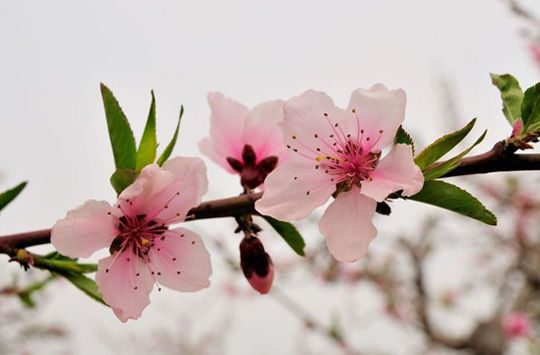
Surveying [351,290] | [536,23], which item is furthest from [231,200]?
[351,290]

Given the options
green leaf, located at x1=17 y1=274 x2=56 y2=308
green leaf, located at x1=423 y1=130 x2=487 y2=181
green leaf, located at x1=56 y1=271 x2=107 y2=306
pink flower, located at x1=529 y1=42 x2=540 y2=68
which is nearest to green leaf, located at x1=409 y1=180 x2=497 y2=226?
green leaf, located at x1=423 y1=130 x2=487 y2=181

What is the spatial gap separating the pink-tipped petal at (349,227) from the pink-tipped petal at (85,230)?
320mm

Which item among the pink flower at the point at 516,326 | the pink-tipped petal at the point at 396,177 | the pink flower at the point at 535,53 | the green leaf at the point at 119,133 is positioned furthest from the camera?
the pink flower at the point at 516,326

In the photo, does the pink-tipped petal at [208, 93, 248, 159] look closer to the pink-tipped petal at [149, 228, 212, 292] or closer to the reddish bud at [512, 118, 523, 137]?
the pink-tipped petal at [149, 228, 212, 292]

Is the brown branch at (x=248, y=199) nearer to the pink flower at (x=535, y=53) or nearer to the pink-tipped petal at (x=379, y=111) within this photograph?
the pink-tipped petal at (x=379, y=111)

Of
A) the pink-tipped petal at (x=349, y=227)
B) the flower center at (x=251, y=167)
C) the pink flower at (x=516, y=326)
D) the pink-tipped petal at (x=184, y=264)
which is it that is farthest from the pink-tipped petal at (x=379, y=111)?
the pink flower at (x=516, y=326)

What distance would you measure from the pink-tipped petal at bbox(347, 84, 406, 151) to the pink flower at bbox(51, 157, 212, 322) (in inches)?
9.9

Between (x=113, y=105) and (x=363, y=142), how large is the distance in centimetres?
39

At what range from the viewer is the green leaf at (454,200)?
0.64m

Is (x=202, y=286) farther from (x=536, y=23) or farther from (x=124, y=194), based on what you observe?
(x=536, y=23)

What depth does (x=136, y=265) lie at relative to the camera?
0.80 m

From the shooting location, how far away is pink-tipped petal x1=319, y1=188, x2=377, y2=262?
71cm

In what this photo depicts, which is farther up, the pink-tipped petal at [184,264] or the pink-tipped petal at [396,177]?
the pink-tipped petal at [396,177]

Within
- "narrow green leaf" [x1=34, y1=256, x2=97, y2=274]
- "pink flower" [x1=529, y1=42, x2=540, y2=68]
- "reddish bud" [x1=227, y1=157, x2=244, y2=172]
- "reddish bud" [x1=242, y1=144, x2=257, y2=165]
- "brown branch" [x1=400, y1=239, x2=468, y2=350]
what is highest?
"reddish bud" [x1=242, y1=144, x2=257, y2=165]
